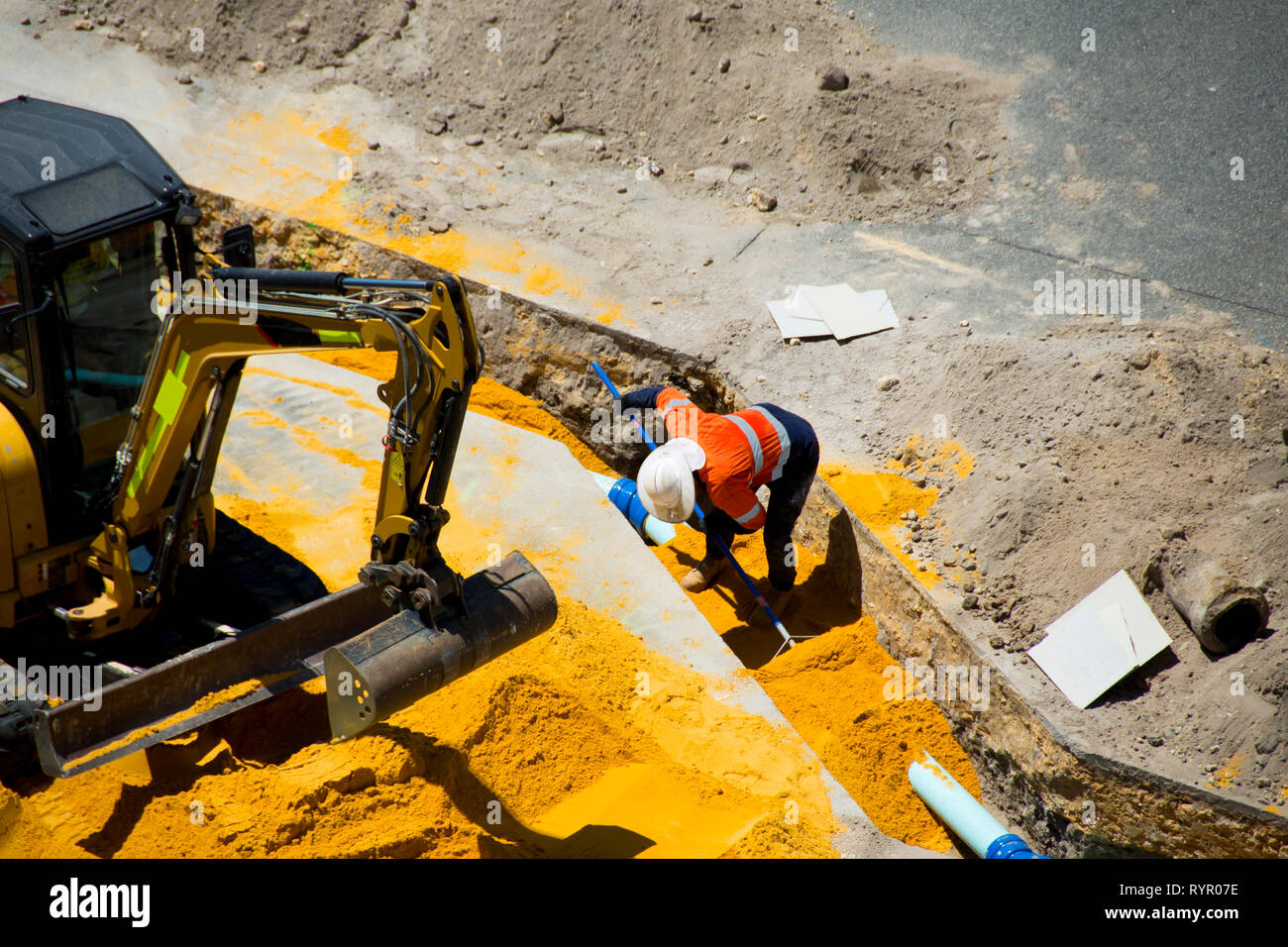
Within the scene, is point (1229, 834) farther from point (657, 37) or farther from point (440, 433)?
point (657, 37)

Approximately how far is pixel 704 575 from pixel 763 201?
414 cm

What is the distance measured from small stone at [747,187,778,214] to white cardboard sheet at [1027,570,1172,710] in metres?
5.17

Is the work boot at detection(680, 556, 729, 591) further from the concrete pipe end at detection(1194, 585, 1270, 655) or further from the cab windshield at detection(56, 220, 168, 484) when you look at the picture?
the cab windshield at detection(56, 220, 168, 484)

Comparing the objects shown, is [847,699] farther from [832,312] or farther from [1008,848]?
[832,312]

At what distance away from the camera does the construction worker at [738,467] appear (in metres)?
6.83

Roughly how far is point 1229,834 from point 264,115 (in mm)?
10890

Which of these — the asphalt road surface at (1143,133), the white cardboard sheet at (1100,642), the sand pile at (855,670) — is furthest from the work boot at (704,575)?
the asphalt road surface at (1143,133)

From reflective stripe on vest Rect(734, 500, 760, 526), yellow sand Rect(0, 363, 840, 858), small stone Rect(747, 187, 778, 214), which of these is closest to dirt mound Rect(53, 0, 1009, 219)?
small stone Rect(747, 187, 778, 214)

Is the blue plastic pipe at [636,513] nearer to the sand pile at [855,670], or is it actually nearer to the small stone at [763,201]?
the sand pile at [855,670]

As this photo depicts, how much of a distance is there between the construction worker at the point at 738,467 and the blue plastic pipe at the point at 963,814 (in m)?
1.68

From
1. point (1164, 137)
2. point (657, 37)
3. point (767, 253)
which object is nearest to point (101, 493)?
point (767, 253)

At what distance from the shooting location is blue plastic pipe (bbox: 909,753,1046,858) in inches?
228

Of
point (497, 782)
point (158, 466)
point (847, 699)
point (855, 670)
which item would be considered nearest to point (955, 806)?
point (847, 699)

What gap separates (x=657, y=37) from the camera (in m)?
11.6
